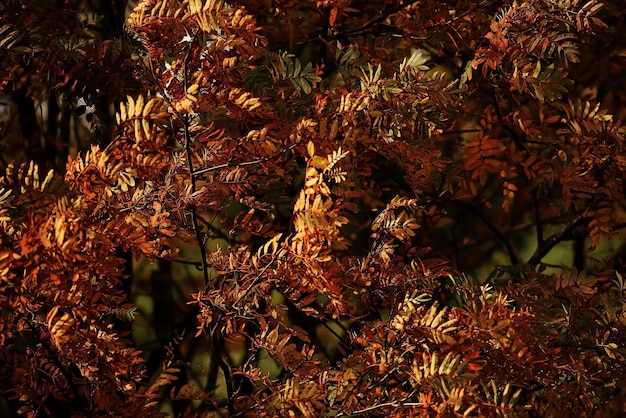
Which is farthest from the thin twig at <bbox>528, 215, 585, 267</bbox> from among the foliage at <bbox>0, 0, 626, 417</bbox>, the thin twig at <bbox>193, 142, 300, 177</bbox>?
Answer: the thin twig at <bbox>193, 142, 300, 177</bbox>

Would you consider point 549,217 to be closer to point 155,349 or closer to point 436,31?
→ point 436,31

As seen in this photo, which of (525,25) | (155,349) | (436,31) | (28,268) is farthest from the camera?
(155,349)

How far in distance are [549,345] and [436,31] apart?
997mm

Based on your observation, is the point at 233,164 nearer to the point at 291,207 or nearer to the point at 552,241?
the point at 291,207

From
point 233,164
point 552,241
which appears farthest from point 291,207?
point 552,241

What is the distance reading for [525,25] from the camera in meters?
1.75

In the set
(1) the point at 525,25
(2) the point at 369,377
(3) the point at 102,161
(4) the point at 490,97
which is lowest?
(2) the point at 369,377

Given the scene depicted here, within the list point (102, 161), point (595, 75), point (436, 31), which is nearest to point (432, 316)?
point (102, 161)

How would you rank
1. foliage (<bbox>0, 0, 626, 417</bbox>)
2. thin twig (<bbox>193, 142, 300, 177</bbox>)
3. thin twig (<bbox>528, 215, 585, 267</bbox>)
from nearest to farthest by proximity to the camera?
foliage (<bbox>0, 0, 626, 417</bbox>) < thin twig (<bbox>193, 142, 300, 177</bbox>) < thin twig (<bbox>528, 215, 585, 267</bbox>)

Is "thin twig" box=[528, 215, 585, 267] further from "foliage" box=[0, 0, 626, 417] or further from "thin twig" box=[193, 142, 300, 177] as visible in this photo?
"thin twig" box=[193, 142, 300, 177]

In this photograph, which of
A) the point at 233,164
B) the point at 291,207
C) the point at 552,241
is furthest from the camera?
the point at 552,241

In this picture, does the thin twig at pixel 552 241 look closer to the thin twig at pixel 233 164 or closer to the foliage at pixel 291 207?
the foliage at pixel 291 207

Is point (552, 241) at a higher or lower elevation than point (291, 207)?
lower

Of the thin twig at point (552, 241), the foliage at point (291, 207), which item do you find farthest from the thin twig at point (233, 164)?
the thin twig at point (552, 241)
